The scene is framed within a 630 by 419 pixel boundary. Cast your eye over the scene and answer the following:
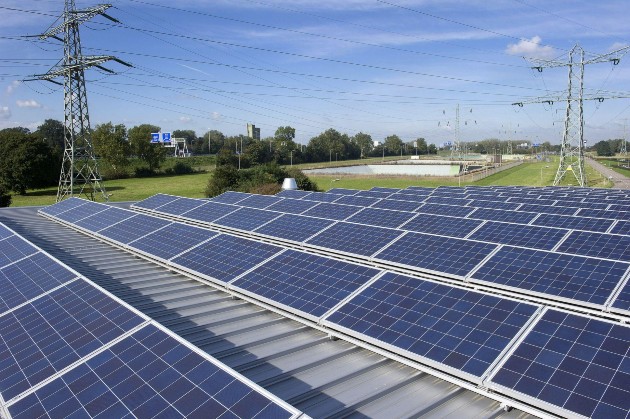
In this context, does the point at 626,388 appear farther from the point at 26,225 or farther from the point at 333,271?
the point at 26,225

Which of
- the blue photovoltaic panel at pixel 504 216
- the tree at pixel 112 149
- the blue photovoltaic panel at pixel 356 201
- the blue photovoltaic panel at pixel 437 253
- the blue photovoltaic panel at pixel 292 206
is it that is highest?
the tree at pixel 112 149

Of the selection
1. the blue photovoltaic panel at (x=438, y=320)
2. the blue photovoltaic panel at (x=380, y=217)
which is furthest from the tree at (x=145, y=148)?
the blue photovoltaic panel at (x=438, y=320)

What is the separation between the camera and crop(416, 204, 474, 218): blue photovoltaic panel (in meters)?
23.3

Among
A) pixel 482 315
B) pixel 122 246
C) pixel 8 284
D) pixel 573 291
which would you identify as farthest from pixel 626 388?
pixel 122 246

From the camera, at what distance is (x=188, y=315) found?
1048cm

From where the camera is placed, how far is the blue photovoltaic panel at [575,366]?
18.4 ft

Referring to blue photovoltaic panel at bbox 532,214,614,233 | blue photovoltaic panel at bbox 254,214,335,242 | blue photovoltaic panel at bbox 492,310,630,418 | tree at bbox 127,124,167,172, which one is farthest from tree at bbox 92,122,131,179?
blue photovoltaic panel at bbox 492,310,630,418

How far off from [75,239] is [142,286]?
897 cm

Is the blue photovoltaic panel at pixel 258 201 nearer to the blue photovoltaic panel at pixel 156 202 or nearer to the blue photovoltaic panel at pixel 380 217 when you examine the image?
the blue photovoltaic panel at pixel 156 202

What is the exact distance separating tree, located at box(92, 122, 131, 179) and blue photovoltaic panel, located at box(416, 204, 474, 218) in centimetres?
10648

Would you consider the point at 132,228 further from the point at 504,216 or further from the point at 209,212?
the point at 504,216

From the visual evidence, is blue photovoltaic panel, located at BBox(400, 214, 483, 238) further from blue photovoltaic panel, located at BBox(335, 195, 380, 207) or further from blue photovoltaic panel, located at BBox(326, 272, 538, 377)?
blue photovoltaic panel, located at BBox(326, 272, 538, 377)

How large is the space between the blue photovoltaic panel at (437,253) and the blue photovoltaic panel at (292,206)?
8641mm

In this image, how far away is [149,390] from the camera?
5.97m
